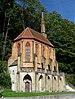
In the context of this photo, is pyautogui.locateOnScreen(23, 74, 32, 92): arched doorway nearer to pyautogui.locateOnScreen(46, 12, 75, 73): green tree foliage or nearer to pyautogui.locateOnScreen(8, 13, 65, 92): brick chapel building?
pyautogui.locateOnScreen(8, 13, 65, 92): brick chapel building

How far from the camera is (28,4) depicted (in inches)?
2334

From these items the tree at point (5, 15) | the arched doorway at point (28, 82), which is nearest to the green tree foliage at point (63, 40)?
the tree at point (5, 15)

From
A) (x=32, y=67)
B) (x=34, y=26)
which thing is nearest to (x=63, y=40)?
(x=34, y=26)

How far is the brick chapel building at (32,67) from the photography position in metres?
47.6

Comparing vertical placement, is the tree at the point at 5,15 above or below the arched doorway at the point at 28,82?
above

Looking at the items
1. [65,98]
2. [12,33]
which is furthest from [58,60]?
[65,98]

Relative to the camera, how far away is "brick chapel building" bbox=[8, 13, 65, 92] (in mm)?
47625

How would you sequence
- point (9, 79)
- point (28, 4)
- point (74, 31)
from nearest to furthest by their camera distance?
point (9, 79), point (28, 4), point (74, 31)

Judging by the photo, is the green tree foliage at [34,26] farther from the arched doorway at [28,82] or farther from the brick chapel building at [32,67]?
the arched doorway at [28,82]

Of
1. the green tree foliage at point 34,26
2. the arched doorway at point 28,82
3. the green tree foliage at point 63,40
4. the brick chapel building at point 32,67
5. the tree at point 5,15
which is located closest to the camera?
the brick chapel building at point 32,67

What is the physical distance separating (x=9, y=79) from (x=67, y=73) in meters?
19.3

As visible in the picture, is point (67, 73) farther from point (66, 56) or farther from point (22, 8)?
point (22, 8)

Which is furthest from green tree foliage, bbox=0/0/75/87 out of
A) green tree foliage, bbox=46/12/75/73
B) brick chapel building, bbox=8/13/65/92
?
brick chapel building, bbox=8/13/65/92

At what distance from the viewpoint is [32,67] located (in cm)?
4944
